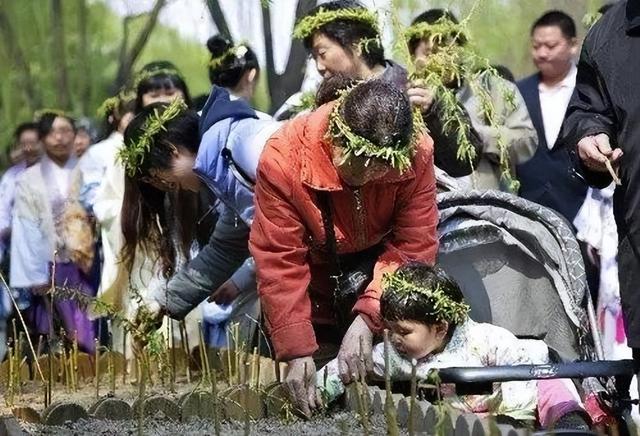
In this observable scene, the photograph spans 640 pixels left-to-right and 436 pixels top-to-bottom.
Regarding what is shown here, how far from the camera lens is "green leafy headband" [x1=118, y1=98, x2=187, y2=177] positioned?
257 inches

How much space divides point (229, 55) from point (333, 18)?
1.60 m

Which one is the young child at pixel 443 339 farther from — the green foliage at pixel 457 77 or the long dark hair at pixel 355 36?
the long dark hair at pixel 355 36

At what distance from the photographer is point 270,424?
224 inches

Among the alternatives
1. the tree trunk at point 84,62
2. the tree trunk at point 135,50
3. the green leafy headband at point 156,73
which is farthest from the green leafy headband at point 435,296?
the tree trunk at point 84,62

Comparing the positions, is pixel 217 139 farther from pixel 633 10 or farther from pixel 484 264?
pixel 633 10

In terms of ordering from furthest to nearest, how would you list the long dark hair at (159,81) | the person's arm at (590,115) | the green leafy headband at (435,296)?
1. the long dark hair at (159,81)
2. the green leafy headband at (435,296)
3. the person's arm at (590,115)

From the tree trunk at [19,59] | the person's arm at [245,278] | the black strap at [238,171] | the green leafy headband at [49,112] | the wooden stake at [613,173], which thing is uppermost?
the tree trunk at [19,59]

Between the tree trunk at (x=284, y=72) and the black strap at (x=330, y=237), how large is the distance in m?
3.57

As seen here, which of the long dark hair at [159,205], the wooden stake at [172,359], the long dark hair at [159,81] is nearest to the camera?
the long dark hair at [159,205]

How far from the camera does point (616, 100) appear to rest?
4.85 metres

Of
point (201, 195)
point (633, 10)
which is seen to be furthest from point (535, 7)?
point (633, 10)

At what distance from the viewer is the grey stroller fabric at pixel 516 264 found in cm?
603

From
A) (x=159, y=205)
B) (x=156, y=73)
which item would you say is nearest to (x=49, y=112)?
(x=156, y=73)

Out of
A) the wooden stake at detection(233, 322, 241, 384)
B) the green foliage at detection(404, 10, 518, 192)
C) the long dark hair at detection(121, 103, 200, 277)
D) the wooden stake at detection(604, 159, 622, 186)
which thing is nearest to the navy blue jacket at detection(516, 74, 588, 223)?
the green foliage at detection(404, 10, 518, 192)
